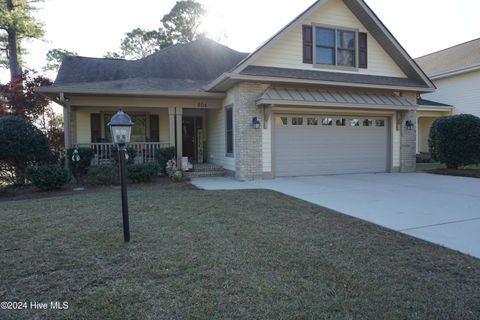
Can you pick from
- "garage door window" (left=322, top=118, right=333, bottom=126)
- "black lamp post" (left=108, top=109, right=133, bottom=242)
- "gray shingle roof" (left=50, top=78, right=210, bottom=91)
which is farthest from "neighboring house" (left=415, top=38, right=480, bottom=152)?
"black lamp post" (left=108, top=109, right=133, bottom=242)

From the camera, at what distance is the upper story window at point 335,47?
39.2ft

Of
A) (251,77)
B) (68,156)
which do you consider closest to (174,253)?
(251,77)

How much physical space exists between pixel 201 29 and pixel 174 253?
30.5 m

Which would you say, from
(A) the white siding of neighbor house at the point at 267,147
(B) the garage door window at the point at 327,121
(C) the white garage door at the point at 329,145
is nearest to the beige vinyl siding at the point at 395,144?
(C) the white garage door at the point at 329,145

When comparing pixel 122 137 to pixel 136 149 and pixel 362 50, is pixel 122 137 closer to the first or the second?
pixel 136 149

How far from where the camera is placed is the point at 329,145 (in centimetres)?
1225

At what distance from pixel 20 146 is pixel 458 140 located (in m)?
15.3

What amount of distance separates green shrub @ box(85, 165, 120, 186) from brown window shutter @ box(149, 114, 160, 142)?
4494 millimetres

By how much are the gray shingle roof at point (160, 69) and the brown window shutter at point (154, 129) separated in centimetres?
172

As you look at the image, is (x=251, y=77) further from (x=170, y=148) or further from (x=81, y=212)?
(x=81, y=212)

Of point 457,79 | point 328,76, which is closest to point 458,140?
point 328,76

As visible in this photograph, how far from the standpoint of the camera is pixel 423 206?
6.70m

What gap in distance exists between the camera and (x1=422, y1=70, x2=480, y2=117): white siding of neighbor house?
17.1m

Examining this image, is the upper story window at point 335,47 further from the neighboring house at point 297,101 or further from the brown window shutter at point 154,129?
the brown window shutter at point 154,129
